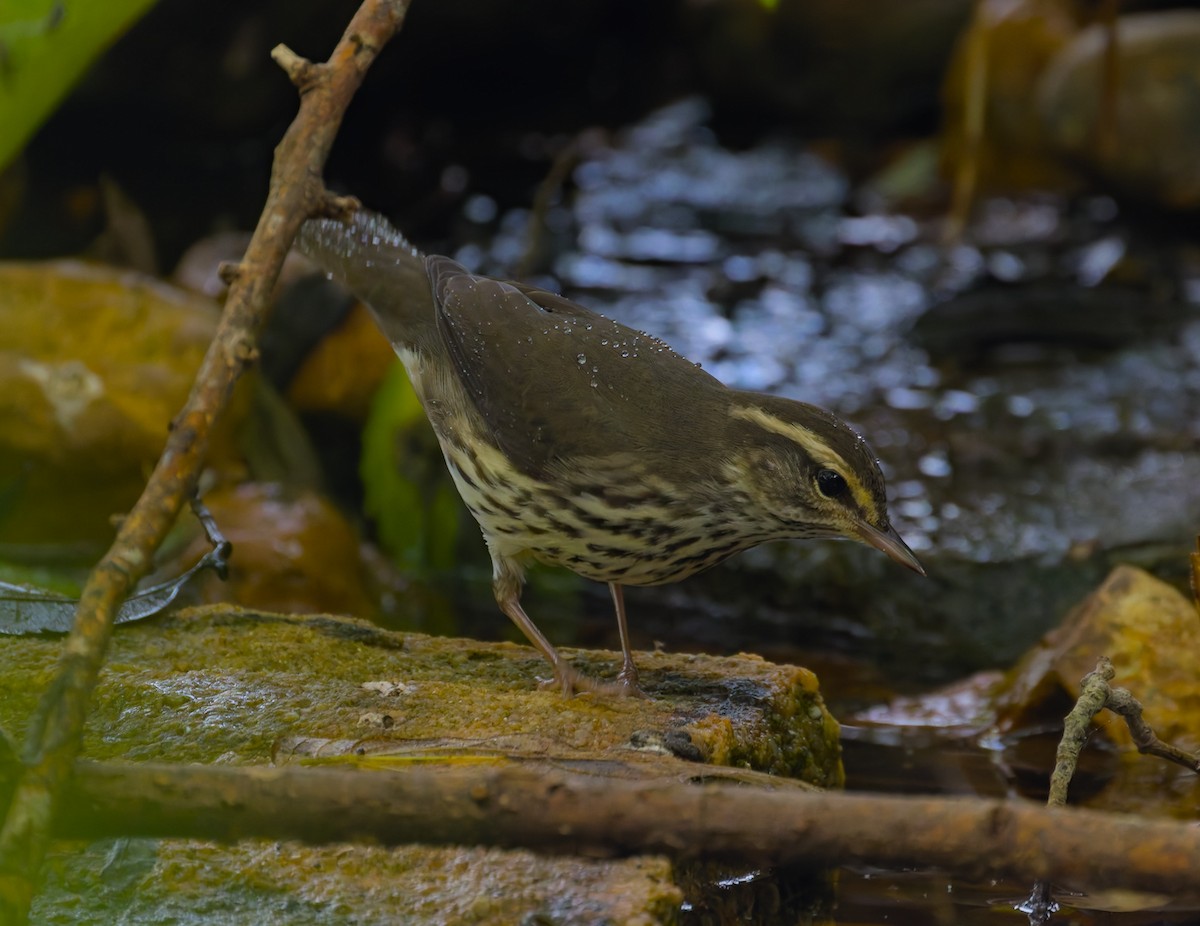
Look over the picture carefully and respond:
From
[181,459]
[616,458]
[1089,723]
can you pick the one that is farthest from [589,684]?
[181,459]

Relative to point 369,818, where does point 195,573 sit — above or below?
above

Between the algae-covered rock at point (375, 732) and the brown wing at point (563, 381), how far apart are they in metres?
0.61

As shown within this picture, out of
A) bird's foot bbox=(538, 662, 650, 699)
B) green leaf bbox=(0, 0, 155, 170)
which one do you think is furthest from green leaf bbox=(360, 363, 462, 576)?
green leaf bbox=(0, 0, 155, 170)

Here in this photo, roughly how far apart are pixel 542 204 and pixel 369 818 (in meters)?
4.91

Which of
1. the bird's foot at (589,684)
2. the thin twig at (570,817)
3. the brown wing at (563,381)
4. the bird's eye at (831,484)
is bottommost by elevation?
the thin twig at (570,817)

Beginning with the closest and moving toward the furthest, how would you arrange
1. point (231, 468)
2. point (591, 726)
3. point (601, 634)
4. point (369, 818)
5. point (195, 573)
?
point (369, 818)
point (591, 726)
point (195, 573)
point (601, 634)
point (231, 468)

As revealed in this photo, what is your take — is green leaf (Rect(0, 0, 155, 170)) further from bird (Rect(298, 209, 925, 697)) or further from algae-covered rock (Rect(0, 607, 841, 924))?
algae-covered rock (Rect(0, 607, 841, 924))

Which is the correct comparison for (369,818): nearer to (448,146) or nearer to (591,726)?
(591,726)

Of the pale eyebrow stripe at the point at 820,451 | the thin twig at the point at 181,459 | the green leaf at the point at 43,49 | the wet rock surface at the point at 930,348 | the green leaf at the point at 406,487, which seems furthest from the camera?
the green leaf at the point at 406,487

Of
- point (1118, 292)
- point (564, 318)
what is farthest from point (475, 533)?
point (1118, 292)

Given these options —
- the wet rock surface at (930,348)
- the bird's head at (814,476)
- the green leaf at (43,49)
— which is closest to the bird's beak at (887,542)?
the bird's head at (814,476)

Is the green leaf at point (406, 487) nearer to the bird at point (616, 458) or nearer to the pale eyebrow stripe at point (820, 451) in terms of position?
the bird at point (616, 458)

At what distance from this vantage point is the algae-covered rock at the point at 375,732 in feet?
8.89

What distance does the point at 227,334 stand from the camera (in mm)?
2672
